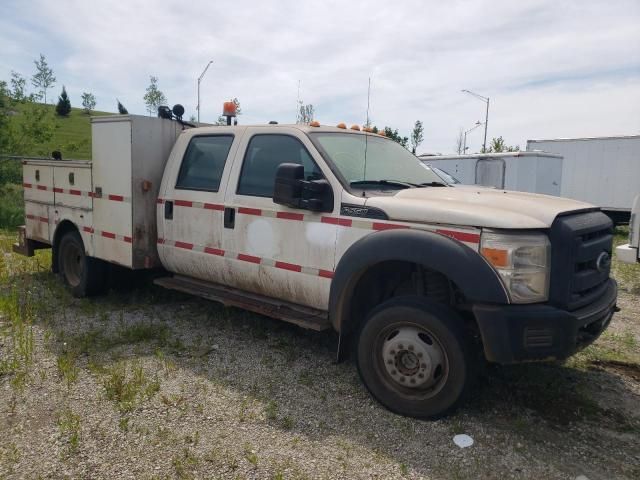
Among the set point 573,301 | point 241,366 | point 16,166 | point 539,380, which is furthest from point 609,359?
point 16,166

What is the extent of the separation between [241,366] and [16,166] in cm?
1308

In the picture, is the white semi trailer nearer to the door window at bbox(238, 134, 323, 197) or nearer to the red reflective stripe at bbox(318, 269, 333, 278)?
the door window at bbox(238, 134, 323, 197)

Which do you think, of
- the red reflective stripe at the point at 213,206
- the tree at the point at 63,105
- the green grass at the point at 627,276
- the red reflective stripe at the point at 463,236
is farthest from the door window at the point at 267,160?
the tree at the point at 63,105

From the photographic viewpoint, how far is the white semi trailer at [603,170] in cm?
1462

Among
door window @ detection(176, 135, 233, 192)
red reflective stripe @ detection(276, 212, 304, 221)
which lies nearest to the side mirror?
red reflective stripe @ detection(276, 212, 304, 221)

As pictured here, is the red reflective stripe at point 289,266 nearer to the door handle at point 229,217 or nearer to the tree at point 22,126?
the door handle at point 229,217

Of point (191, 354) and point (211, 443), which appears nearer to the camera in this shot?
point (211, 443)

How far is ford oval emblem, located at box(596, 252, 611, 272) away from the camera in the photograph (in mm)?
3630

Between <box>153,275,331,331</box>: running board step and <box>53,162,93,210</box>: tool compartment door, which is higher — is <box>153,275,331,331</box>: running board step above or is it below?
below

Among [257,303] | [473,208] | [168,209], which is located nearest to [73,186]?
[168,209]

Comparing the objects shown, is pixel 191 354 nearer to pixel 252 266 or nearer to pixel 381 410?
pixel 252 266

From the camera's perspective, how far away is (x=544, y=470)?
308 centimetres

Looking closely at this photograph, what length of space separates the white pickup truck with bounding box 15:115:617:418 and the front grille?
10 millimetres

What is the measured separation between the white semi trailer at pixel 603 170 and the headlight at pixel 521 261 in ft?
43.5
